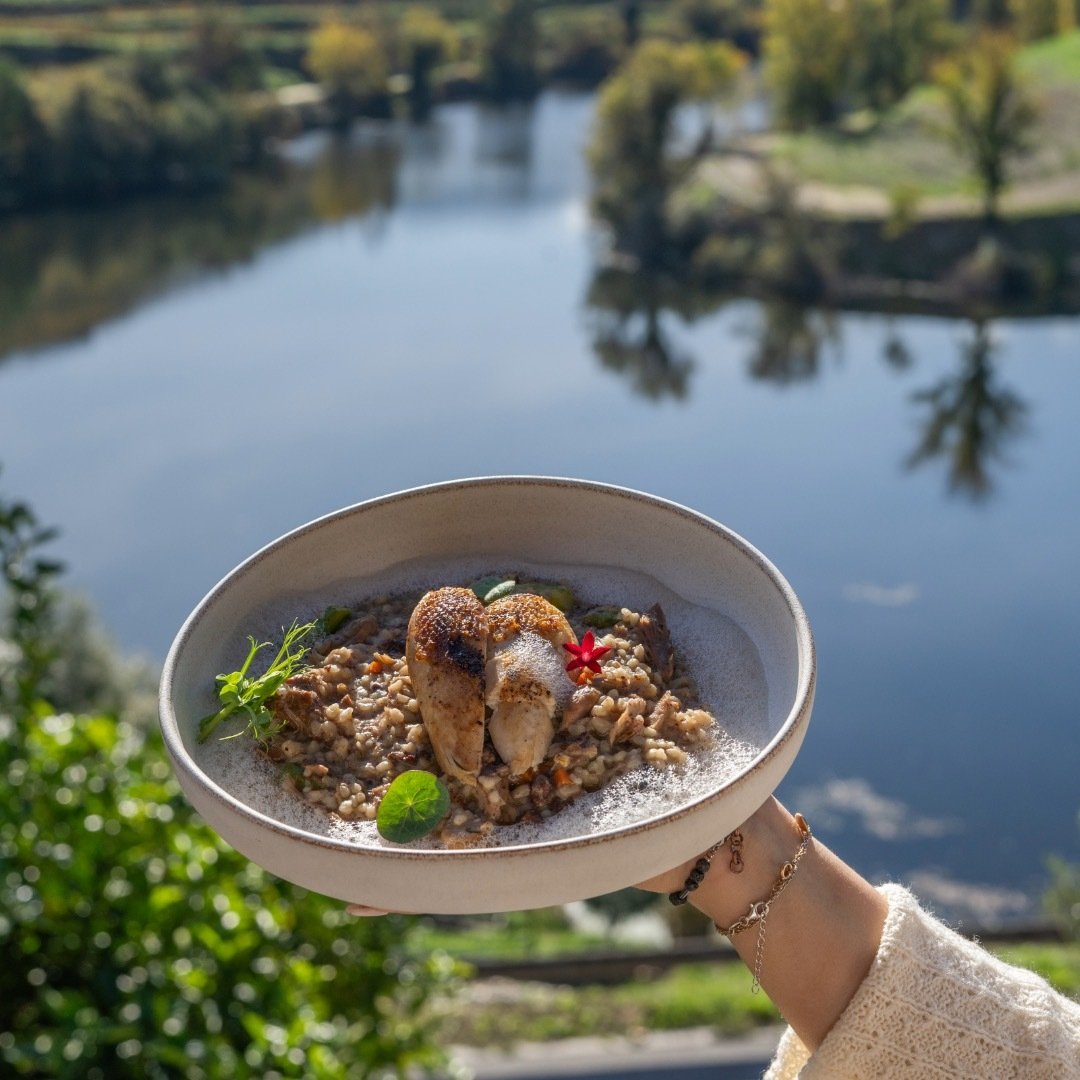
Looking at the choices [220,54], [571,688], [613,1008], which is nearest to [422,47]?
[220,54]

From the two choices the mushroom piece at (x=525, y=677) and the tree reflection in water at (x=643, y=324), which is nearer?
the mushroom piece at (x=525, y=677)

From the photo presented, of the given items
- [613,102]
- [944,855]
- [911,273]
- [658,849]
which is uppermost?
[658,849]

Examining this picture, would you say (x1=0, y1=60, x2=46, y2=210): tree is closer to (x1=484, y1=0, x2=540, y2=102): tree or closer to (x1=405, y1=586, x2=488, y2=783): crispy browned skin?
(x1=484, y1=0, x2=540, y2=102): tree

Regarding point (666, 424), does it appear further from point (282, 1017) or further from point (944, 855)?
point (282, 1017)

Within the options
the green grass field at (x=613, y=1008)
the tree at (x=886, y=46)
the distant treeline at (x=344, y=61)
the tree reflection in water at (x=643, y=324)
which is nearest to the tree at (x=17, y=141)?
the distant treeline at (x=344, y=61)

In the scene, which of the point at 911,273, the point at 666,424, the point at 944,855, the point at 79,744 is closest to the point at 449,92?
the point at 911,273

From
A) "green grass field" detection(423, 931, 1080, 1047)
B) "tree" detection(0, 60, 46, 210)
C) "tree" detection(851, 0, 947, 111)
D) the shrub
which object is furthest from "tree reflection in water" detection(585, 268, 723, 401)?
the shrub

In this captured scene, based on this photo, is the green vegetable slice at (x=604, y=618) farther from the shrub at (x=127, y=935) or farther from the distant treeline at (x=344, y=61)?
the distant treeline at (x=344, y=61)

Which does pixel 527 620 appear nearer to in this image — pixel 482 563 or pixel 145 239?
pixel 482 563
